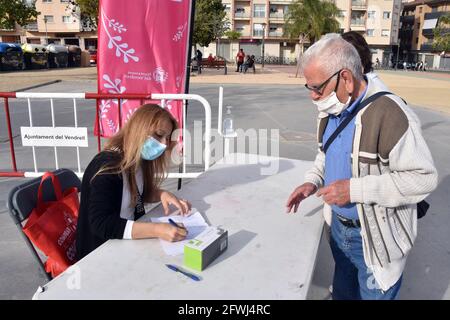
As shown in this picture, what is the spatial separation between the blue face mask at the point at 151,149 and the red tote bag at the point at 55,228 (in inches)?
21.4

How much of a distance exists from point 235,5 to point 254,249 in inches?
2322

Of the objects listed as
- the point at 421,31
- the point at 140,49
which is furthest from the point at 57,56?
the point at 421,31

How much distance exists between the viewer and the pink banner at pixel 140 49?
13.3 ft

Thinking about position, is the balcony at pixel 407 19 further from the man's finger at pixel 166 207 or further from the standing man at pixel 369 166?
the man's finger at pixel 166 207

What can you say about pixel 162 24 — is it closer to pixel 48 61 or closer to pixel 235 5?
pixel 48 61

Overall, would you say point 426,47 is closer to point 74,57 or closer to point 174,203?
point 74,57

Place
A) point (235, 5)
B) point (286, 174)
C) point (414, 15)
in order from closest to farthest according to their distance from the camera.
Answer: point (286, 174) < point (235, 5) < point (414, 15)

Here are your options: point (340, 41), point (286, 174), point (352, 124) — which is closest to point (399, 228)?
point (352, 124)

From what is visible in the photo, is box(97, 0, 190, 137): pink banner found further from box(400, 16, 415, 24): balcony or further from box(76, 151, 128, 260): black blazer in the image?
box(400, 16, 415, 24): balcony

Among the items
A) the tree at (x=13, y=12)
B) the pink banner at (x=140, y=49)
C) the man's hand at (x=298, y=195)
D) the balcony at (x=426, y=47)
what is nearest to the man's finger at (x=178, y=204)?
the man's hand at (x=298, y=195)

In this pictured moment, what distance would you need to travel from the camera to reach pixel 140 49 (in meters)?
4.17

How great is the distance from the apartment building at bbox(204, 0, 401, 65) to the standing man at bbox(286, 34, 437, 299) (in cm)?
5671

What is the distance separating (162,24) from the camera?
4090mm

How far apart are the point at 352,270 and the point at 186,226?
96 cm
